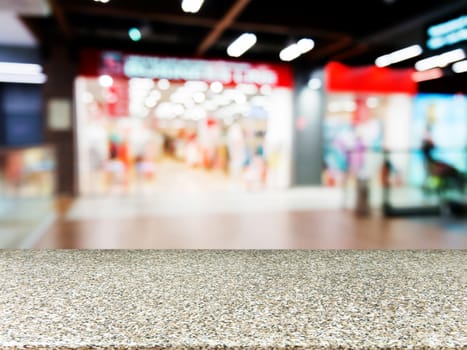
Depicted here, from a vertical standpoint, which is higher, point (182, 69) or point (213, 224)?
point (182, 69)

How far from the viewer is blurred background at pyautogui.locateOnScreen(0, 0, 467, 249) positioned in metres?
5.32

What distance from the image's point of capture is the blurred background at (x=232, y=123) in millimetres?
5324

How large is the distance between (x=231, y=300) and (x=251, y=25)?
7.92 metres

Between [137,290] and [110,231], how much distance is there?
14.8 feet

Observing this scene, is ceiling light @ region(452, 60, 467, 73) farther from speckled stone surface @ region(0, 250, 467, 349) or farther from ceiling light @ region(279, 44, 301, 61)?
speckled stone surface @ region(0, 250, 467, 349)

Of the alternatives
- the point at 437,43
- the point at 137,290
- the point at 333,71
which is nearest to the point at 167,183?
the point at 333,71

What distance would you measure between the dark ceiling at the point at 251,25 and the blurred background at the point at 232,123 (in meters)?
0.04

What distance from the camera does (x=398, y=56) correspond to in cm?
921

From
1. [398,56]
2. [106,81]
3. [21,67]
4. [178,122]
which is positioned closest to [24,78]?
[21,67]

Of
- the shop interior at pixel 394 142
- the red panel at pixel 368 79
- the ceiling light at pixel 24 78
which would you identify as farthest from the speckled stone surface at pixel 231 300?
the red panel at pixel 368 79

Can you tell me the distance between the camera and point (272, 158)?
35.1ft

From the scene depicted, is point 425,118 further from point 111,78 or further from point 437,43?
point 111,78

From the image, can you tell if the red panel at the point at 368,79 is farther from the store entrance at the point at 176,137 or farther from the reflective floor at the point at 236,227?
the reflective floor at the point at 236,227

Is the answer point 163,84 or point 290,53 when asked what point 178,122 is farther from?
point 290,53
